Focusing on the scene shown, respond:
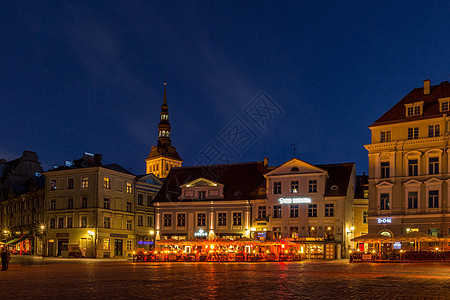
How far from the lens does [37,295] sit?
52.2ft

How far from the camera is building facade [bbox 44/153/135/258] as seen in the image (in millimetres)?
63406

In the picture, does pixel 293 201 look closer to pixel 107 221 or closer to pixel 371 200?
pixel 371 200

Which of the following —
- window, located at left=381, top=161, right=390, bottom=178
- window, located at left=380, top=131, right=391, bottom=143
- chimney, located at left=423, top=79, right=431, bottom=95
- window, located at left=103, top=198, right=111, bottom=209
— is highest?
chimney, located at left=423, top=79, right=431, bottom=95

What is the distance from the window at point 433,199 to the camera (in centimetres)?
4934

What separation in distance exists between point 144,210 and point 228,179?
13.5 meters

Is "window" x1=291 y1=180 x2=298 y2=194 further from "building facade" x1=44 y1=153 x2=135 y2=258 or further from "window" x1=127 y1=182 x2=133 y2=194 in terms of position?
"window" x1=127 y1=182 x2=133 y2=194

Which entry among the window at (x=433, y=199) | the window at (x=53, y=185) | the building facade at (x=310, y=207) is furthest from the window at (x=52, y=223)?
the window at (x=433, y=199)

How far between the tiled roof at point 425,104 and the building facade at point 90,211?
31664 mm

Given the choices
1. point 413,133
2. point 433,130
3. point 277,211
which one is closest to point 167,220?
point 277,211

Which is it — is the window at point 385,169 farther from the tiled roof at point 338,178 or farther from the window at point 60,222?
the window at point 60,222

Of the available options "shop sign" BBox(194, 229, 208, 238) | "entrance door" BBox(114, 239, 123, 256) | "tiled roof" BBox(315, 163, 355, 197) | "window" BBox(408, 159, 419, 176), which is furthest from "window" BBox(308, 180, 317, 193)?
"entrance door" BBox(114, 239, 123, 256)

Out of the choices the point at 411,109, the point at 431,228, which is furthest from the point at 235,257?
the point at 411,109

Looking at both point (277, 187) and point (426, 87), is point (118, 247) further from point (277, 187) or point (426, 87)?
point (426, 87)

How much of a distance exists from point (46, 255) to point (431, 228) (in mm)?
43761
